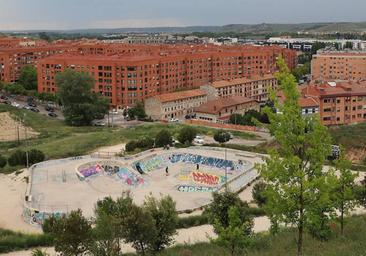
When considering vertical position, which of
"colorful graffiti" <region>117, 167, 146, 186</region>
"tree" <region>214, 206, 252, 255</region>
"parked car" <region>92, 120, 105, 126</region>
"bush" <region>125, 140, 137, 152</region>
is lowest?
"parked car" <region>92, 120, 105, 126</region>

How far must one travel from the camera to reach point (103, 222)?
14641mm

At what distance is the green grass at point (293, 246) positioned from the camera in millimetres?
12773

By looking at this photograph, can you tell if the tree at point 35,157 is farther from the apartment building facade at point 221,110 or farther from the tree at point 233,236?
the apartment building facade at point 221,110

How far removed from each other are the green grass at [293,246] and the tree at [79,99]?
3905 centimetres

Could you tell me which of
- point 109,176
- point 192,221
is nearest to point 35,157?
point 109,176

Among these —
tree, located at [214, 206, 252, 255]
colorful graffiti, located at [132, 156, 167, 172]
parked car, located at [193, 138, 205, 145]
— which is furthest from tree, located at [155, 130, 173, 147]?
tree, located at [214, 206, 252, 255]

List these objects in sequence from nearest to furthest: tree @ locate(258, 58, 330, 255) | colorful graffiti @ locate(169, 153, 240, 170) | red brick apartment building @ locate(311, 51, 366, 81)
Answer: tree @ locate(258, 58, 330, 255)
colorful graffiti @ locate(169, 153, 240, 170)
red brick apartment building @ locate(311, 51, 366, 81)

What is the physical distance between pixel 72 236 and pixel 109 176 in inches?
672

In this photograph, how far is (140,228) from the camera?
15.1 meters

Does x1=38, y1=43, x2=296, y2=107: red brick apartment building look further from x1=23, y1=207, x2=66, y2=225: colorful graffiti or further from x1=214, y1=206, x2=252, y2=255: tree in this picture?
x1=214, y1=206, x2=252, y2=255: tree

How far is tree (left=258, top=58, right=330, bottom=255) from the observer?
10312 millimetres

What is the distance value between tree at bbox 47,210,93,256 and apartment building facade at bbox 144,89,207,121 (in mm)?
45423

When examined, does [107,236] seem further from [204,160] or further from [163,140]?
[163,140]

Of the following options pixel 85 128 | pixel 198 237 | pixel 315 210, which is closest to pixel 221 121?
pixel 85 128
